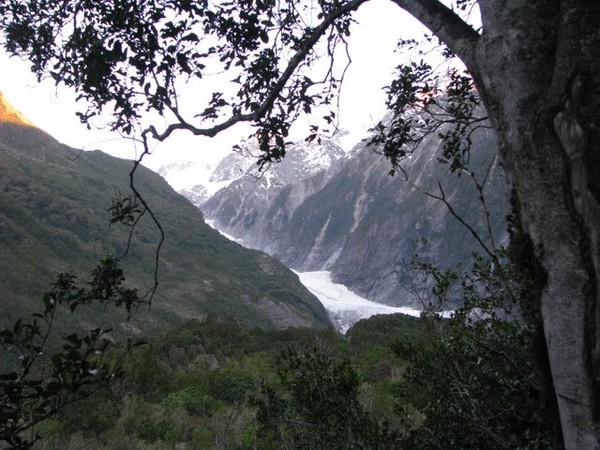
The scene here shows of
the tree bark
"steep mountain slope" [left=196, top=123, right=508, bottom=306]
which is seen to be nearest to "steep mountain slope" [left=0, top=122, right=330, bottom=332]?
"steep mountain slope" [left=196, top=123, right=508, bottom=306]

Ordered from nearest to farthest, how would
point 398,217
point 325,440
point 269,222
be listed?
point 325,440 < point 398,217 < point 269,222

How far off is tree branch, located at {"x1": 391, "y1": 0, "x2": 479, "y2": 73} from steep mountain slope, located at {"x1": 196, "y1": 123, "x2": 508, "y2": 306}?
63889mm

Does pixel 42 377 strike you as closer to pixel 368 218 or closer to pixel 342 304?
pixel 342 304

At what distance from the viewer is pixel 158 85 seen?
3.52 m

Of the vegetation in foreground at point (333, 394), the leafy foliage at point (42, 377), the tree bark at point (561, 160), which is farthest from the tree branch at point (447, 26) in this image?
the leafy foliage at point (42, 377)

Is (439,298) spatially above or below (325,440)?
above

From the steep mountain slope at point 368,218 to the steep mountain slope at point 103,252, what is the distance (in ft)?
81.9

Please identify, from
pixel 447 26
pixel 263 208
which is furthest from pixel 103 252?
pixel 263 208

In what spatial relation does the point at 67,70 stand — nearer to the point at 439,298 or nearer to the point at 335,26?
the point at 335,26

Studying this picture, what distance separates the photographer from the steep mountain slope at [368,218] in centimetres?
9381

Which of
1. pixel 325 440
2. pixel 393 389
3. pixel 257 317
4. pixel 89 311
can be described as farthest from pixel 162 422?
pixel 257 317

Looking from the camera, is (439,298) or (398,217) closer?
(439,298)

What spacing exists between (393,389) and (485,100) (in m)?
9.89

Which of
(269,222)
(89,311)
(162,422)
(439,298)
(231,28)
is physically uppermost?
(269,222)
